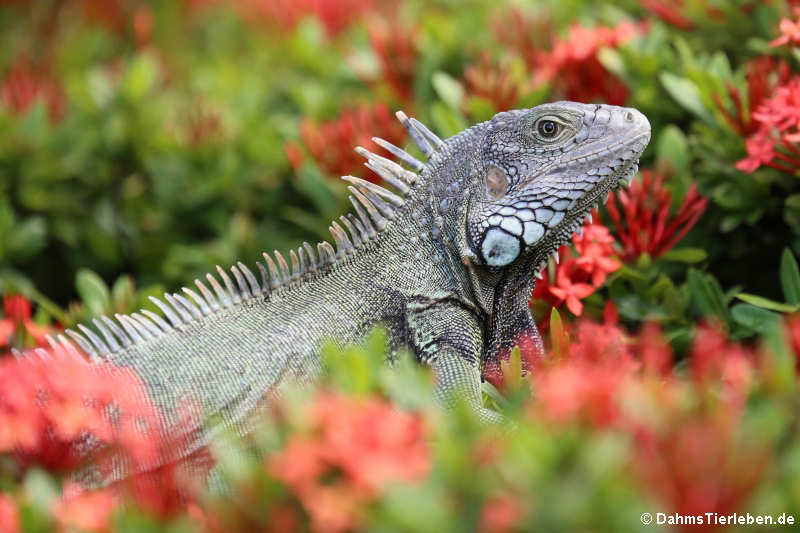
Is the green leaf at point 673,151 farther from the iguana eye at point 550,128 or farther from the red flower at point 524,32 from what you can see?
the red flower at point 524,32

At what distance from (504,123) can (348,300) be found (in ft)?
2.53

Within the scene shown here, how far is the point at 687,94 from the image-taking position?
12.9 ft

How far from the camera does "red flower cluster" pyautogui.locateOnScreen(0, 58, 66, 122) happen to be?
555 centimetres

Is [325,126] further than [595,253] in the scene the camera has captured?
Yes

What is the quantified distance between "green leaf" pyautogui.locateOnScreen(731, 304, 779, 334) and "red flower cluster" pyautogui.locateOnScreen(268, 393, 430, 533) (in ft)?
5.56

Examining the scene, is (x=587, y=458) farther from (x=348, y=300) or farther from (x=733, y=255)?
(x=733, y=255)

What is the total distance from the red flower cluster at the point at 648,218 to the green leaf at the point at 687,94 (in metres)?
0.48

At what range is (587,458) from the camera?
1.56 meters

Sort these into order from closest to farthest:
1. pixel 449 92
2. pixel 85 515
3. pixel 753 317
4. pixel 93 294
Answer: pixel 85 515
pixel 753 317
pixel 93 294
pixel 449 92

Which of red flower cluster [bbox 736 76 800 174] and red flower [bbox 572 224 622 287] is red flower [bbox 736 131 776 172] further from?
red flower [bbox 572 224 622 287]

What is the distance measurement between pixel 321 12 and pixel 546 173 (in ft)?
17.8

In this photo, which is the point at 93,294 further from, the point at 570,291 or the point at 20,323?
the point at 570,291

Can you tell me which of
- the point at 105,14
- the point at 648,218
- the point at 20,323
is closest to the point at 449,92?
the point at 648,218

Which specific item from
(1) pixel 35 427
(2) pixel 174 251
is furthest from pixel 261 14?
(1) pixel 35 427
